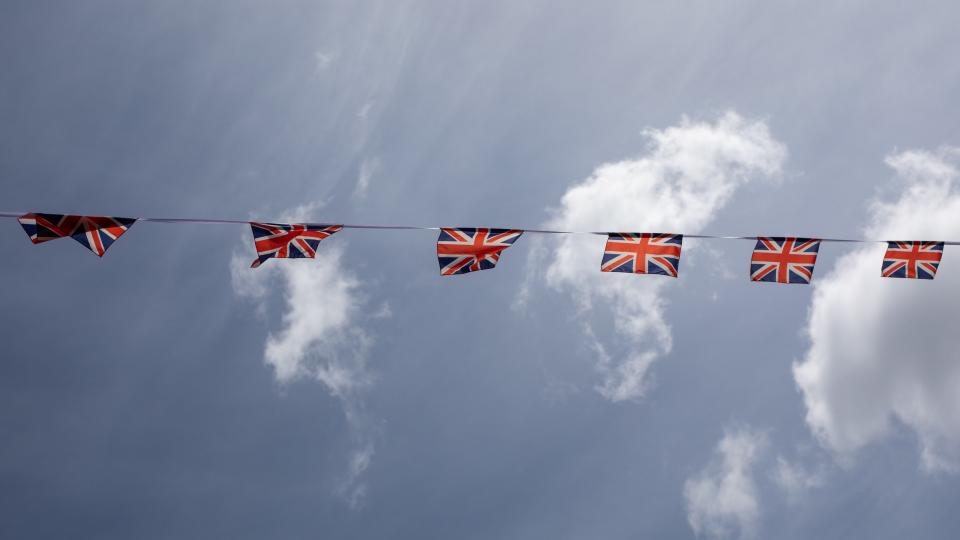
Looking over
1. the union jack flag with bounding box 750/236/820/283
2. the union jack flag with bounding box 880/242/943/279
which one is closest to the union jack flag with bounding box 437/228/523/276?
the union jack flag with bounding box 750/236/820/283

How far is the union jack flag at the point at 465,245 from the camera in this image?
18969 millimetres

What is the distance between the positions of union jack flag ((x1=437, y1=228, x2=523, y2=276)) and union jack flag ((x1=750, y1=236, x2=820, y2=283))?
8.13 m

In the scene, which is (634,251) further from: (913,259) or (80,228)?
(80,228)

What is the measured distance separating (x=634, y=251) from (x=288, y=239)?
10995mm

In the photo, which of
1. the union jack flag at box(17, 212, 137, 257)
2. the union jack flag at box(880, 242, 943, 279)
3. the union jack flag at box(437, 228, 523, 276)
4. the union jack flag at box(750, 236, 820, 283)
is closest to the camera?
the union jack flag at box(17, 212, 137, 257)

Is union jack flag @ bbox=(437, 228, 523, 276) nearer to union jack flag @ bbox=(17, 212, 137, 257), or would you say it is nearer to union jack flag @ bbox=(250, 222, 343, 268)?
union jack flag @ bbox=(250, 222, 343, 268)

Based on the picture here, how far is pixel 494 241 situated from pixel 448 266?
1.68 metres

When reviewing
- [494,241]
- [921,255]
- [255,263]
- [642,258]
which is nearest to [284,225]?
[255,263]

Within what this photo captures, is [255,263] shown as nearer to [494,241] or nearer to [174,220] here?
[174,220]

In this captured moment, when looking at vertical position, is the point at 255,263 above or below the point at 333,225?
below

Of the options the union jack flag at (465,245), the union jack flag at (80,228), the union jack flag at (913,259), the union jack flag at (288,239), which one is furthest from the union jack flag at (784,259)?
the union jack flag at (80,228)

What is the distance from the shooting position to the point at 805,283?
19.5 metres

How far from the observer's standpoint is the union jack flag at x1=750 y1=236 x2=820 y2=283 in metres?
19.4

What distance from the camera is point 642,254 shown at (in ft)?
63.3
